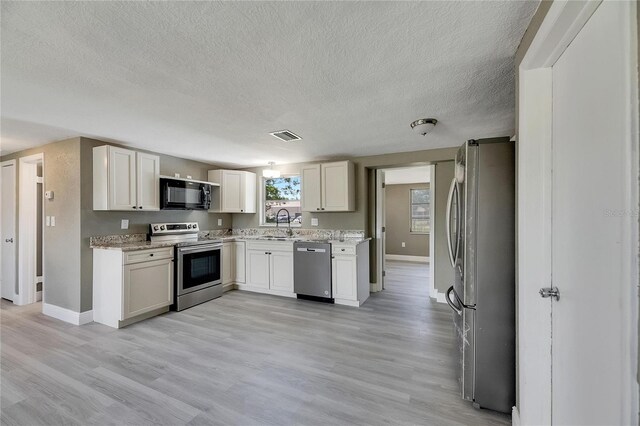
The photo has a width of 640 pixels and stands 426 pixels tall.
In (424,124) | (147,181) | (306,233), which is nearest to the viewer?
(424,124)

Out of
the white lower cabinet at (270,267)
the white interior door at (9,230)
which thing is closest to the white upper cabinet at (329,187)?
the white lower cabinet at (270,267)

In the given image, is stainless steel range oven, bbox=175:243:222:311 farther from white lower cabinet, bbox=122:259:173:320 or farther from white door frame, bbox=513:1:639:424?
white door frame, bbox=513:1:639:424

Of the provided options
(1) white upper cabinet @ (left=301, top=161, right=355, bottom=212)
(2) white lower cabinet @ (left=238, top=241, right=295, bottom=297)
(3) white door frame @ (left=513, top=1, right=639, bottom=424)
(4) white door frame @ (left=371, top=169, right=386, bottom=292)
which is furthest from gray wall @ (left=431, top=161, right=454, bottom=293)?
(3) white door frame @ (left=513, top=1, right=639, bottom=424)

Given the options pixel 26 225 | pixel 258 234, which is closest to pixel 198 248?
pixel 258 234

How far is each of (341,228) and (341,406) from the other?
2.90 metres

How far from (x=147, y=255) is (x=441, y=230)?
13.4 feet

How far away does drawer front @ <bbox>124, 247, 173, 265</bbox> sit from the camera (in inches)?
123

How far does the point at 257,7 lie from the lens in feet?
3.98

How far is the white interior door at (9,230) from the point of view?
3.93 m

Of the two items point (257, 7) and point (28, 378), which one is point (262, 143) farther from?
point (28, 378)

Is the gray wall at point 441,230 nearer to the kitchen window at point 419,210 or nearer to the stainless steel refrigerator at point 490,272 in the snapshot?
the stainless steel refrigerator at point 490,272

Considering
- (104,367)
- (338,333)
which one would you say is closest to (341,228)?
(338,333)

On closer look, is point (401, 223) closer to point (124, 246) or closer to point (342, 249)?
point (342, 249)

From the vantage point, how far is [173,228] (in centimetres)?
414
